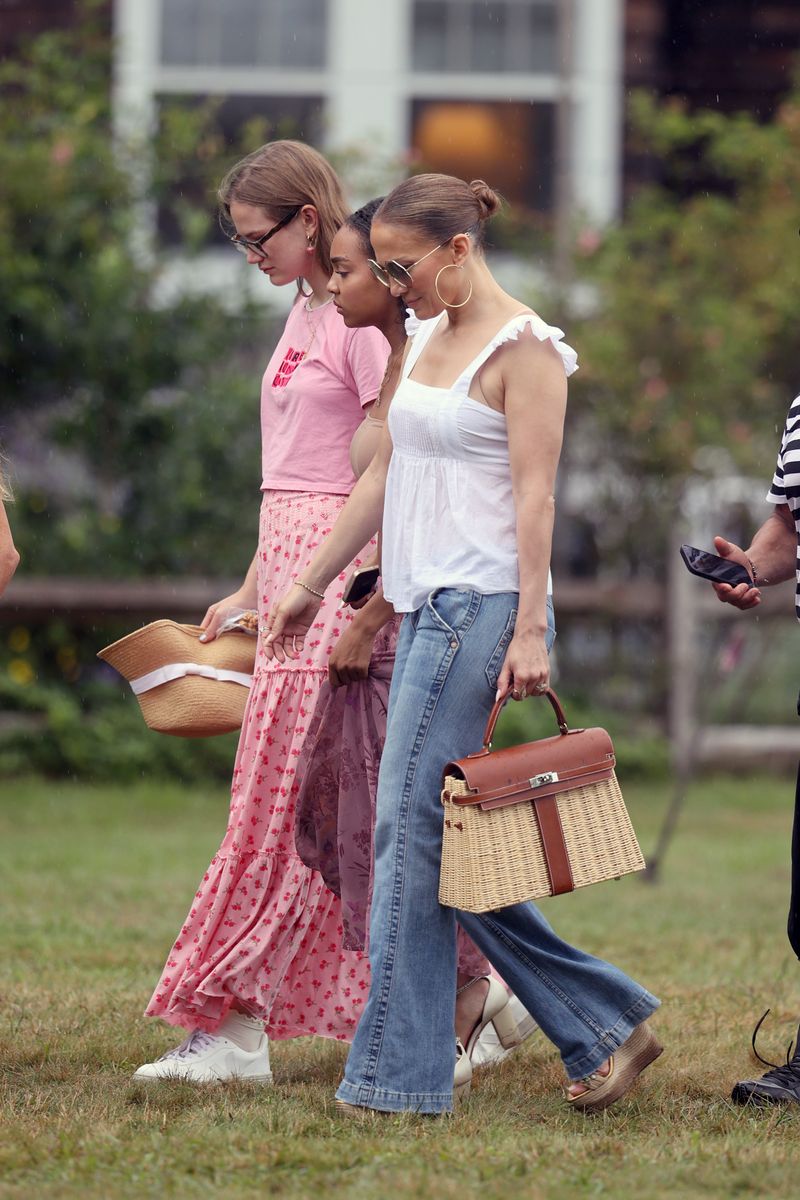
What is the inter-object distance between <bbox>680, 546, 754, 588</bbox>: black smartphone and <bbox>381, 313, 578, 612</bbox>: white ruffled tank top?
422 mm

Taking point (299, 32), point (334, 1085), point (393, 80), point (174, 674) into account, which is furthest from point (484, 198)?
point (299, 32)

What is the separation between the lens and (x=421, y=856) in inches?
145

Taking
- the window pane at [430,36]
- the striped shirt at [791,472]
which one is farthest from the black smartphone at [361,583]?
the window pane at [430,36]

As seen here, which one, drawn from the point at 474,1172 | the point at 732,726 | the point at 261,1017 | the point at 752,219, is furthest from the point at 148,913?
the point at 752,219

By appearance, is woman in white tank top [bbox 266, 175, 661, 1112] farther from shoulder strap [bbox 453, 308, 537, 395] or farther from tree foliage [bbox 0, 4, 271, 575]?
tree foliage [bbox 0, 4, 271, 575]

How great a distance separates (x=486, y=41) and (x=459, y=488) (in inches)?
452

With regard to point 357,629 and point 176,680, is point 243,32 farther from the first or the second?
point 357,629

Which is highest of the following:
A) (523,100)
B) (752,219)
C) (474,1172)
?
(523,100)

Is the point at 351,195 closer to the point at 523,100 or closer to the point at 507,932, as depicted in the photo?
the point at 523,100

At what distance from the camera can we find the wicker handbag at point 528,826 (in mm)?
3549

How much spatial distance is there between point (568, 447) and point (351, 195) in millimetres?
2159

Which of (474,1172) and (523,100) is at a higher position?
(523,100)

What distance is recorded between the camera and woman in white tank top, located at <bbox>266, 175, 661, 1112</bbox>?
364 cm

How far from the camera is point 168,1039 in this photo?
4.65 meters
